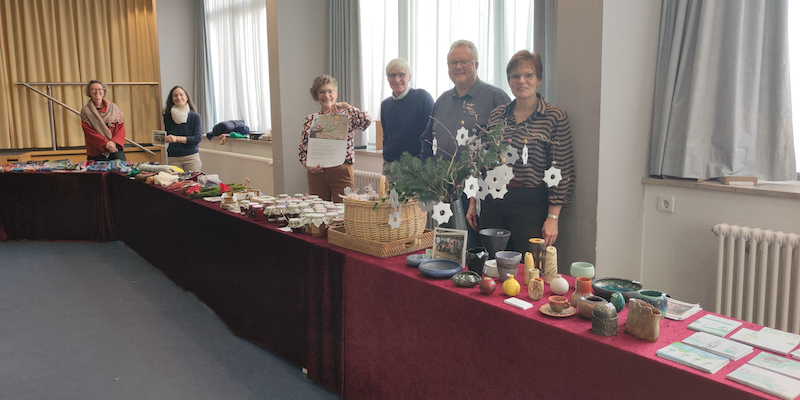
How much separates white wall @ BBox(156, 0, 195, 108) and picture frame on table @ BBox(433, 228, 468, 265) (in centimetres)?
660

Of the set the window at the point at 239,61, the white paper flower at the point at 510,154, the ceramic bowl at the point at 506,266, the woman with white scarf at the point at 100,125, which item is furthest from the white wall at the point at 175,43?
the ceramic bowl at the point at 506,266

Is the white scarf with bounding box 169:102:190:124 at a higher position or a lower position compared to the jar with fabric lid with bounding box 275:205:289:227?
higher

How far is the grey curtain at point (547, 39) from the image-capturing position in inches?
114

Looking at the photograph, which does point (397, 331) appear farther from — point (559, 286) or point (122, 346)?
point (122, 346)

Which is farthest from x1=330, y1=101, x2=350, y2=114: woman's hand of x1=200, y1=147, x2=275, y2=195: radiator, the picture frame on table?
x1=200, y1=147, x2=275, y2=195: radiator

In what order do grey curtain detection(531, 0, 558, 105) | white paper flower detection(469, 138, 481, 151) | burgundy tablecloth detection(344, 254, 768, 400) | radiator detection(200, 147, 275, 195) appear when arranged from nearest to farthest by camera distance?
burgundy tablecloth detection(344, 254, 768, 400) < white paper flower detection(469, 138, 481, 151) < grey curtain detection(531, 0, 558, 105) < radiator detection(200, 147, 275, 195)

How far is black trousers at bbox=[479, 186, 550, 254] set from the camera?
7.34 ft

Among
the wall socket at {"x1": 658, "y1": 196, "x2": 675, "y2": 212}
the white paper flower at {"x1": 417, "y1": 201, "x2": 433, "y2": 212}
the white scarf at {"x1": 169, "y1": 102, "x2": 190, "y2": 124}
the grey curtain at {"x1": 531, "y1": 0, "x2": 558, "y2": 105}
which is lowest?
the wall socket at {"x1": 658, "y1": 196, "x2": 675, "y2": 212}

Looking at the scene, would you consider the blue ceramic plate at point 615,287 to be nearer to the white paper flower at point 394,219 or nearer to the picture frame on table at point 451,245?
the picture frame on table at point 451,245

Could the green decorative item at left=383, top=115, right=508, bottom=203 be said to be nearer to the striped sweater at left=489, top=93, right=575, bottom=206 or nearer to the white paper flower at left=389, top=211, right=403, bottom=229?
the white paper flower at left=389, top=211, right=403, bottom=229

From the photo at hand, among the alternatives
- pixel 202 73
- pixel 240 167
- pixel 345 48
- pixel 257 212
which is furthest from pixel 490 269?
pixel 202 73

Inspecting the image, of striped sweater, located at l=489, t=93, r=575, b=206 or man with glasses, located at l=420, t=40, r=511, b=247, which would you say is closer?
striped sweater, located at l=489, t=93, r=575, b=206

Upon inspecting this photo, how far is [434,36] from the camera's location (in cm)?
396

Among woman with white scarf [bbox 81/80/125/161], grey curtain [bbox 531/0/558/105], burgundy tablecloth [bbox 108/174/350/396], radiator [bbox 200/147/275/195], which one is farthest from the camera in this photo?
radiator [bbox 200/147/275/195]
